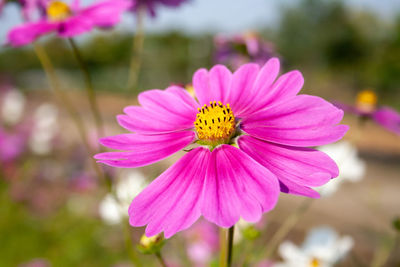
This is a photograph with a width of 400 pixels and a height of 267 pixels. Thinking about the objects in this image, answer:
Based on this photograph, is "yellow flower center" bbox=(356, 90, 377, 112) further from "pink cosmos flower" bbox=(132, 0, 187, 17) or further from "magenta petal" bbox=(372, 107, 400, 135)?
"pink cosmos flower" bbox=(132, 0, 187, 17)

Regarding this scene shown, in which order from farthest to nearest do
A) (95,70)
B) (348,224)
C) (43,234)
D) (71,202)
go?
1. (95,70)
2. (348,224)
3. (71,202)
4. (43,234)

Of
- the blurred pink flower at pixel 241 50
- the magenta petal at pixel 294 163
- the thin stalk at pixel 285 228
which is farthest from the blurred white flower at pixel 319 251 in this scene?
the blurred pink flower at pixel 241 50

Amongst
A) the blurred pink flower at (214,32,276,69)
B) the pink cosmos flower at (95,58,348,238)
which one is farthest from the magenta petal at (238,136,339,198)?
the blurred pink flower at (214,32,276,69)

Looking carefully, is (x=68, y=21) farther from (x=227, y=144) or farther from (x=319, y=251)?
(x=319, y=251)

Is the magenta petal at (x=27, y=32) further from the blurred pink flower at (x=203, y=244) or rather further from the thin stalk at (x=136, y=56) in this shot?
the blurred pink flower at (x=203, y=244)

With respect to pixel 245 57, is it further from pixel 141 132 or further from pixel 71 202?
pixel 71 202

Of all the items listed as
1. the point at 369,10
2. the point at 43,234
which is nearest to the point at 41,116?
the point at 43,234

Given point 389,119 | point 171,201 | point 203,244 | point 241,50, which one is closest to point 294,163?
point 171,201
